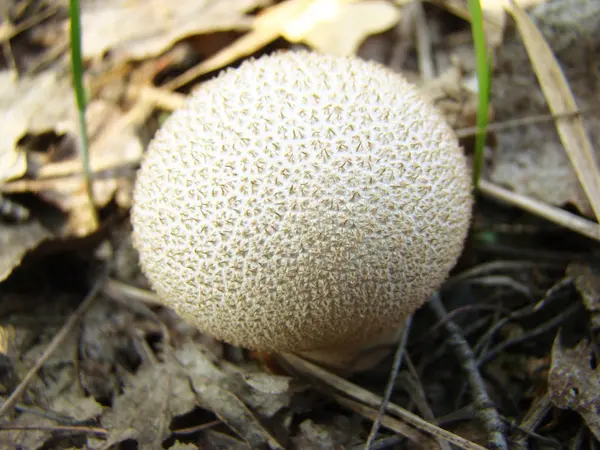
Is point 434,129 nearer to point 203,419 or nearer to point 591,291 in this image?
point 591,291

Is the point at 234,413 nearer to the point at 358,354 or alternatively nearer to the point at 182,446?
the point at 182,446

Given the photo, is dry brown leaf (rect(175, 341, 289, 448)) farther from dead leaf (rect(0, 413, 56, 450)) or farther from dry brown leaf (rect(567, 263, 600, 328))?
dry brown leaf (rect(567, 263, 600, 328))

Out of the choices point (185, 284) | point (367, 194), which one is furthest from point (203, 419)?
point (367, 194)

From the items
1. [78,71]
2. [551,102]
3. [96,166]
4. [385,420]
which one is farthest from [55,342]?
[551,102]

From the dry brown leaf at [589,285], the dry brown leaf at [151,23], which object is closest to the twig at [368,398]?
the dry brown leaf at [589,285]

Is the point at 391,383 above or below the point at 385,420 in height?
above

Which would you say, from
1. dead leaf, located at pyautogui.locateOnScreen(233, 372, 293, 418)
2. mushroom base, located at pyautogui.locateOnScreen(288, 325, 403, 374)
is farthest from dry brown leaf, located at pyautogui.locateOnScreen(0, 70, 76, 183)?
mushroom base, located at pyautogui.locateOnScreen(288, 325, 403, 374)

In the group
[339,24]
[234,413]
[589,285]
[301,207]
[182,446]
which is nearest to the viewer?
[301,207]
